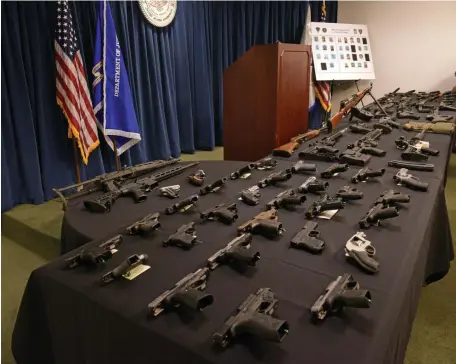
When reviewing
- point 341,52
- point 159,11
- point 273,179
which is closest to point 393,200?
point 273,179

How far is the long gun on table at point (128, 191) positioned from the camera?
5.47 ft

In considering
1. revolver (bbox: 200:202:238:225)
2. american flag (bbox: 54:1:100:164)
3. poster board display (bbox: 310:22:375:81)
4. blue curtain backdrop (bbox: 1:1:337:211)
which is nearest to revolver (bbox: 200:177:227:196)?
revolver (bbox: 200:202:238:225)

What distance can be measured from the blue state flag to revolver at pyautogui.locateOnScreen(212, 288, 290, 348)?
295cm

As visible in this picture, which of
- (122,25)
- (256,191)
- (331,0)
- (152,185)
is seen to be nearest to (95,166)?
(122,25)

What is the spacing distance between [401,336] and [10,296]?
219cm

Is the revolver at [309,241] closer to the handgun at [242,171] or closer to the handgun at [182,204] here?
the handgun at [182,204]

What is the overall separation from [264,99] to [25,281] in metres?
2.15

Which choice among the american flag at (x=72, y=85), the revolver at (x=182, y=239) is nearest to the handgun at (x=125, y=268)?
the revolver at (x=182, y=239)

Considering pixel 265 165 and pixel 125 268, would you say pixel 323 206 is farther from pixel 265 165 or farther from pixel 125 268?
pixel 125 268

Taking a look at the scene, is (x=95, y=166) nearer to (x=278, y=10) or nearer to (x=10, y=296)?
Result: (x=10, y=296)

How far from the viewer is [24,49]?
3154 mm

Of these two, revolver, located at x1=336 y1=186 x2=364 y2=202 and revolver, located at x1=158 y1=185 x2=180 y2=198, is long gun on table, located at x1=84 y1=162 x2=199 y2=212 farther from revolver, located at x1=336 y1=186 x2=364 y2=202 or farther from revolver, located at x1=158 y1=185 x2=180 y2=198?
revolver, located at x1=336 y1=186 x2=364 y2=202

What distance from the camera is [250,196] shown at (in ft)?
5.62

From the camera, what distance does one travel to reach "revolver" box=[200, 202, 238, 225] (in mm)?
1490
